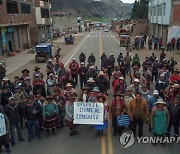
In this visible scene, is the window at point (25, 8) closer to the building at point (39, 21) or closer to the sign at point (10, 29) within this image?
the building at point (39, 21)

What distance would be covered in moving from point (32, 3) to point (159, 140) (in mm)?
39969

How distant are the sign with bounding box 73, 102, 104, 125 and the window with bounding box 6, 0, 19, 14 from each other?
27.5 metres

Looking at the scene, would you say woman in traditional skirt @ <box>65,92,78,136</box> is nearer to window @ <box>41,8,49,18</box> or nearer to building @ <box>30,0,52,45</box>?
building @ <box>30,0,52,45</box>

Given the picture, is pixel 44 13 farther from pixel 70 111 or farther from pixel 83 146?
pixel 83 146


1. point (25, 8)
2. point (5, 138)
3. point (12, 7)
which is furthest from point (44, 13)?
point (5, 138)

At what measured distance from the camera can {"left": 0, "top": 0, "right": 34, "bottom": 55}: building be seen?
31.9m

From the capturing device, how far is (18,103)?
8680 mm

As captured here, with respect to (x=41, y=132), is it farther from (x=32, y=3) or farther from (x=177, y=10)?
(x=32, y=3)

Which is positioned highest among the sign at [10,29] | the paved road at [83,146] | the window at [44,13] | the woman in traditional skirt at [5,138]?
the window at [44,13]

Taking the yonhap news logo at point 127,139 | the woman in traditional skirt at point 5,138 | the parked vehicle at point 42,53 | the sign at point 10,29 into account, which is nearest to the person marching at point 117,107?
the yonhap news logo at point 127,139

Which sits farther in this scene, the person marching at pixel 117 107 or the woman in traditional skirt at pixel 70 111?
the woman in traditional skirt at pixel 70 111

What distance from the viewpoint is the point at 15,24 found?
35.0 metres

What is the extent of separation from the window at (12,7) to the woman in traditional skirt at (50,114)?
88.8ft

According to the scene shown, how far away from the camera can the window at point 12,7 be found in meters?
32.8
